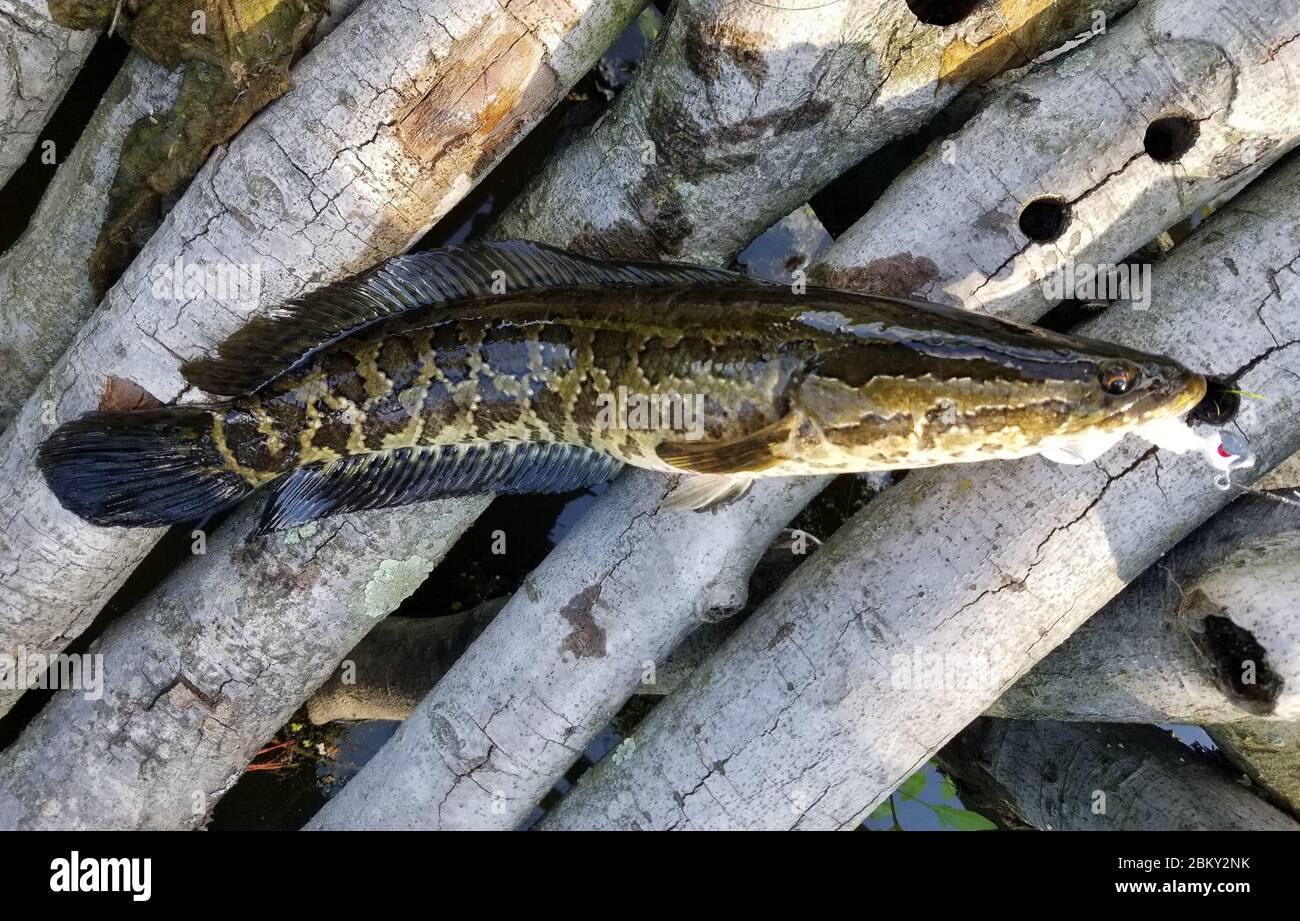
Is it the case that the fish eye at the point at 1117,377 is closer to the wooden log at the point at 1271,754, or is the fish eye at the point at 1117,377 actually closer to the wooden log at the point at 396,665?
the wooden log at the point at 1271,754

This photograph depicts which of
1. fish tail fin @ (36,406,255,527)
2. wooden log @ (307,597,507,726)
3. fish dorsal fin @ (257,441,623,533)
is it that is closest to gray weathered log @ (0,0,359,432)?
fish tail fin @ (36,406,255,527)

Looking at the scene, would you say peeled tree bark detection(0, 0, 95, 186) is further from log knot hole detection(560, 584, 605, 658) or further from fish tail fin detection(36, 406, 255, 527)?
log knot hole detection(560, 584, 605, 658)

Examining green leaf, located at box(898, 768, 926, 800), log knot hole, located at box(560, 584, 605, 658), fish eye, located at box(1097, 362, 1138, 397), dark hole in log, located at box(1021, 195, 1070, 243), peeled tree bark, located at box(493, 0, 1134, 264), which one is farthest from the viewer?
green leaf, located at box(898, 768, 926, 800)

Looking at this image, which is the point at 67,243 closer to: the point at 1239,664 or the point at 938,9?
the point at 938,9

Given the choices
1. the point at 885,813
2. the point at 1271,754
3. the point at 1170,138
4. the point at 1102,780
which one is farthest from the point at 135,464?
the point at 1271,754

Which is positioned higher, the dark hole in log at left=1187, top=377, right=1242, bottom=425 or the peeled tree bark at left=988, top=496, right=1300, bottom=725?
the dark hole in log at left=1187, top=377, right=1242, bottom=425

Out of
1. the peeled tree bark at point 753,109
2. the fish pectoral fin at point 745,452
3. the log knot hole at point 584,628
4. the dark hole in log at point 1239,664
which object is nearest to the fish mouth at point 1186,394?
the dark hole in log at point 1239,664
